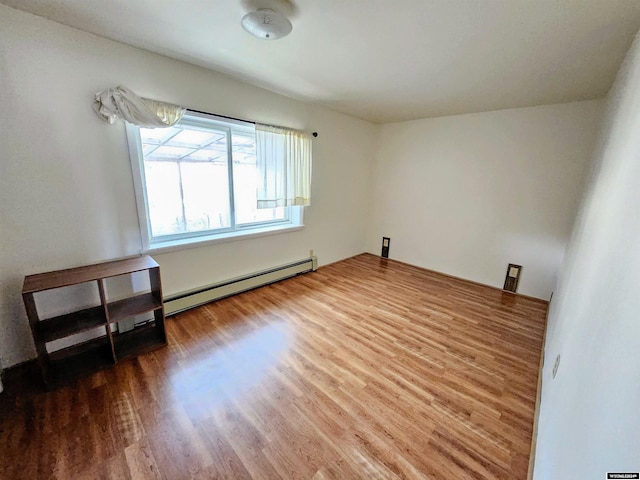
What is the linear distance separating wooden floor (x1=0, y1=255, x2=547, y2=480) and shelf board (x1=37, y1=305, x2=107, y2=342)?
35 centimetres

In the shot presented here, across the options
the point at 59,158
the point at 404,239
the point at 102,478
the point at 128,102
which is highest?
the point at 128,102

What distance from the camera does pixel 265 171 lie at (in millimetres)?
2953

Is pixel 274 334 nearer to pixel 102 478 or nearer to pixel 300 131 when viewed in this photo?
pixel 102 478

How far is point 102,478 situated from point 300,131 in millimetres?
3290

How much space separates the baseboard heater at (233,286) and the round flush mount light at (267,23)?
228cm

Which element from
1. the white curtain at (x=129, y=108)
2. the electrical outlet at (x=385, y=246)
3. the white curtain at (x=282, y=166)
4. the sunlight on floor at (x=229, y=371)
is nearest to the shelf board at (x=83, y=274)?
the sunlight on floor at (x=229, y=371)

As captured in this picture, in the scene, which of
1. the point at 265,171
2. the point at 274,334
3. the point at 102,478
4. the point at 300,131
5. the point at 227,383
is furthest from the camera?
the point at 300,131

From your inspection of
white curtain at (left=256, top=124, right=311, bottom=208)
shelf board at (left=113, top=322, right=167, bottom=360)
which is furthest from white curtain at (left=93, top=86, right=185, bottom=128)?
shelf board at (left=113, top=322, right=167, bottom=360)

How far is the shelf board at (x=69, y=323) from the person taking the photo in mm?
1655

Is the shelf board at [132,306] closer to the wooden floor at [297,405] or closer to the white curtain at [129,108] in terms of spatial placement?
the wooden floor at [297,405]

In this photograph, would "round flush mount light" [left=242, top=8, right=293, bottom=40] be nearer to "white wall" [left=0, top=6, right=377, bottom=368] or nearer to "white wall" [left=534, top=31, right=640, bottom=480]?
"white wall" [left=0, top=6, right=377, bottom=368]

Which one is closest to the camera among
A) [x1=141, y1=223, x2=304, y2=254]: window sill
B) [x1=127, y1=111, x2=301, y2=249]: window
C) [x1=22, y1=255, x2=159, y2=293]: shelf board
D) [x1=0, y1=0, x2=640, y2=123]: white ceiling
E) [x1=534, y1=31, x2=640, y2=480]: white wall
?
[x1=534, y1=31, x2=640, y2=480]: white wall

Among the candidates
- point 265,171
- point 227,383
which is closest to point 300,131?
point 265,171

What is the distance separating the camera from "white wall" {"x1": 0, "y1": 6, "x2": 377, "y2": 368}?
163 cm
